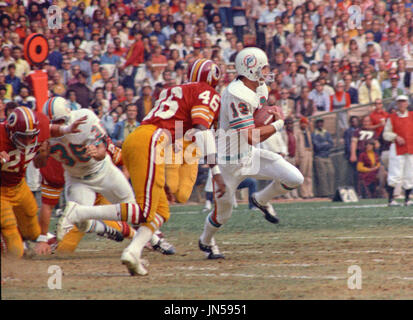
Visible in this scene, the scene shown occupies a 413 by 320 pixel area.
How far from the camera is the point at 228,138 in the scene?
23.7 ft

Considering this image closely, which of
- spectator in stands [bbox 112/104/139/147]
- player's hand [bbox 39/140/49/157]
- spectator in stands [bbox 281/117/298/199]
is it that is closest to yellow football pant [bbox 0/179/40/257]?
player's hand [bbox 39/140/49/157]

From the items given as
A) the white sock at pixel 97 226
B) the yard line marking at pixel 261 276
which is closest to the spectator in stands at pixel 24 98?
the white sock at pixel 97 226

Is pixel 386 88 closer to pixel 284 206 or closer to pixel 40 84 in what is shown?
pixel 284 206

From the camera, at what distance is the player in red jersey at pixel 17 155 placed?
20.0 ft

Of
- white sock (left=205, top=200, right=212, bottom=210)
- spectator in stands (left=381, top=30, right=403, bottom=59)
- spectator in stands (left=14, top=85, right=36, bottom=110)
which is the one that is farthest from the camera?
spectator in stands (left=381, top=30, right=403, bottom=59)

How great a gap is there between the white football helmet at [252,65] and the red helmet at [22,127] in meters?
2.12

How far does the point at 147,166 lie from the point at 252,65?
1865 millimetres

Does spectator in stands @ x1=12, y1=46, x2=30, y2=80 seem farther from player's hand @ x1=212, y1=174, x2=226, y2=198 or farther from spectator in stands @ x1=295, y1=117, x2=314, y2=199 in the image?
player's hand @ x1=212, y1=174, x2=226, y2=198

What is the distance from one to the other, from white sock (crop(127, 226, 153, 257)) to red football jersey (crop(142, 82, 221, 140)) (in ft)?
2.77

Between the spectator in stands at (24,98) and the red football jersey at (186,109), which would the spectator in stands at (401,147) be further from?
the red football jersey at (186,109)

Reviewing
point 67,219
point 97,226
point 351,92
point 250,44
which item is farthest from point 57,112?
point 250,44

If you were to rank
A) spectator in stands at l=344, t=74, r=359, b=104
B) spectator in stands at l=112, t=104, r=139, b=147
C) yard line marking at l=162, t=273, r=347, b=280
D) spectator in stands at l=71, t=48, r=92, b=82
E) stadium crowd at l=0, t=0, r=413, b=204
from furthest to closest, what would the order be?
1. spectator in stands at l=344, t=74, r=359, b=104
2. spectator in stands at l=71, t=48, r=92, b=82
3. stadium crowd at l=0, t=0, r=413, b=204
4. spectator in stands at l=112, t=104, r=139, b=147
5. yard line marking at l=162, t=273, r=347, b=280

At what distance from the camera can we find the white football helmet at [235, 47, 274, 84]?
712 cm

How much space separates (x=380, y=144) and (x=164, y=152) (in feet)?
33.1
